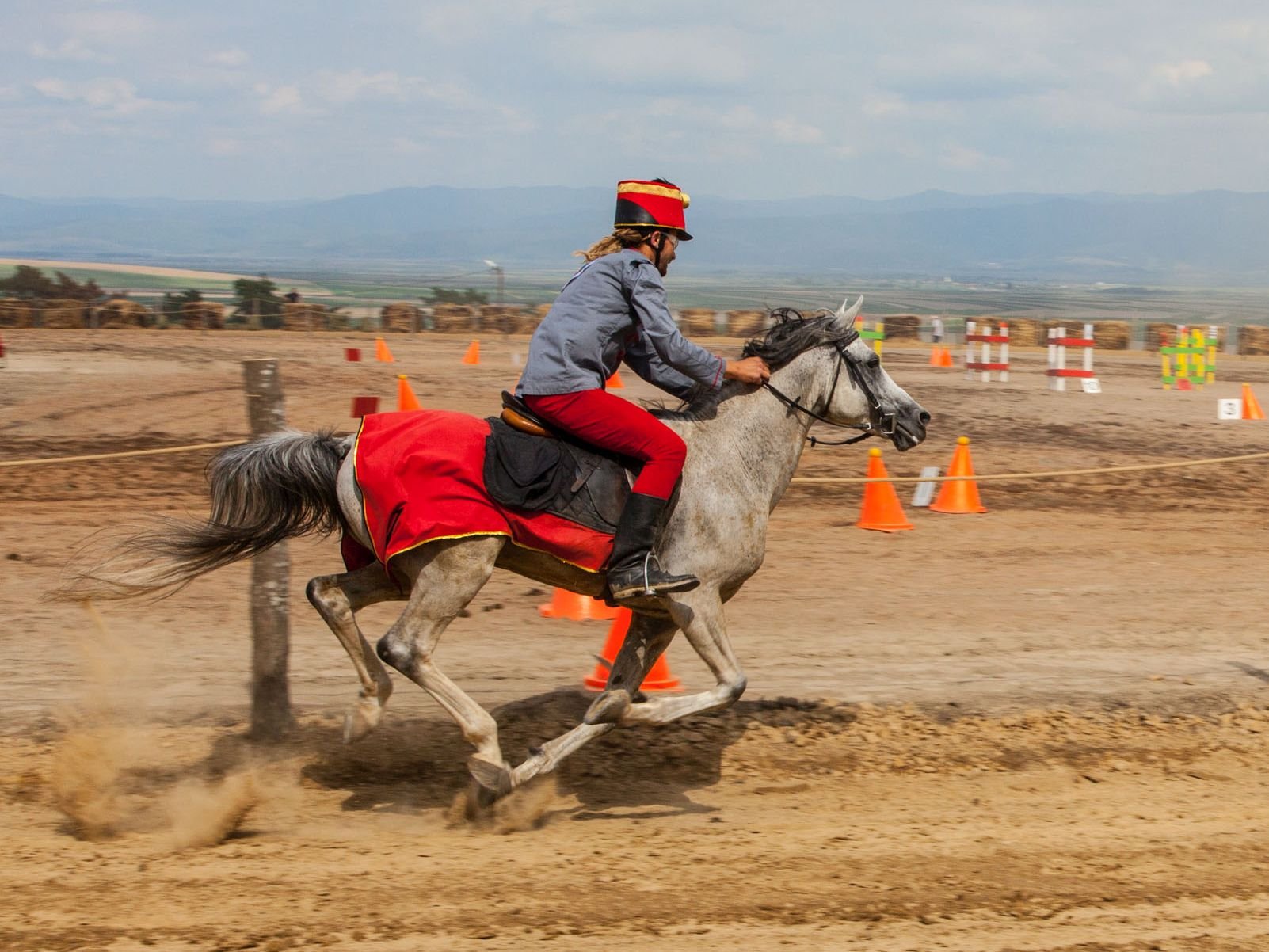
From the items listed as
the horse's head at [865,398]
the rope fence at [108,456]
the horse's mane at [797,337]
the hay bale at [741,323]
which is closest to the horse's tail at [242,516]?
the rope fence at [108,456]

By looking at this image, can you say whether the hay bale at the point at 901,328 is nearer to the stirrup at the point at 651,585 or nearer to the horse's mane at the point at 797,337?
the horse's mane at the point at 797,337

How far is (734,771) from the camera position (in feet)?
22.5

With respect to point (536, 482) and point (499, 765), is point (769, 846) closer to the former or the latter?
point (499, 765)

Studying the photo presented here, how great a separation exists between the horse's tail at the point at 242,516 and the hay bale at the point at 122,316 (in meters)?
31.3

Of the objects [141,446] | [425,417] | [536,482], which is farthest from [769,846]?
[141,446]

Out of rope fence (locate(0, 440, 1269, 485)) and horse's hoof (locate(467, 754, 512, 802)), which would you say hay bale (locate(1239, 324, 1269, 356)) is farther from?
horse's hoof (locate(467, 754, 512, 802))

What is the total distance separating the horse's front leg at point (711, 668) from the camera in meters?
6.00

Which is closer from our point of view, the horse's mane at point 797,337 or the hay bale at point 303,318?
the horse's mane at point 797,337

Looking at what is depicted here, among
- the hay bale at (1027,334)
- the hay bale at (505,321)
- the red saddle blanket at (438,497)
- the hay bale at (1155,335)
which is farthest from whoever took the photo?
the hay bale at (505,321)

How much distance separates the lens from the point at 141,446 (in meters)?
15.9

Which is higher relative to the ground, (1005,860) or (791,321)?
(791,321)

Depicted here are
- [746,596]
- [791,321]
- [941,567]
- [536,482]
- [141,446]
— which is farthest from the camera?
[141,446]

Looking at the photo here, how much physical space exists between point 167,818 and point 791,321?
3619 mm

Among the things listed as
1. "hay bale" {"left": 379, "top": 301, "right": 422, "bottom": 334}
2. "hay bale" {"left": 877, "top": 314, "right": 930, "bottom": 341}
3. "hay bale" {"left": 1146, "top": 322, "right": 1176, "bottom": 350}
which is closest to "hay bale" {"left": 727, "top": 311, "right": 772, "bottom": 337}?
"hay bale" {"left": 877, "top": 314, "right": 930, "bottom": 341}
